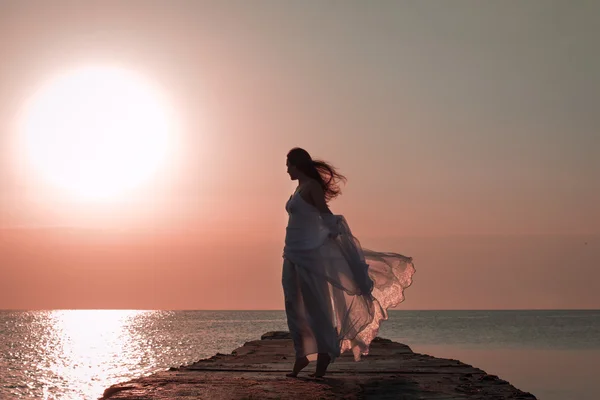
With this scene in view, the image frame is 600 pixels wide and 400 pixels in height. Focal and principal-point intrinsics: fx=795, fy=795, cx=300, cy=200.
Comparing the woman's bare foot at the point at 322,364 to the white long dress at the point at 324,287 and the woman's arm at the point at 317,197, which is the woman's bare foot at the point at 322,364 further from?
the woman's arm at the point at 317,197

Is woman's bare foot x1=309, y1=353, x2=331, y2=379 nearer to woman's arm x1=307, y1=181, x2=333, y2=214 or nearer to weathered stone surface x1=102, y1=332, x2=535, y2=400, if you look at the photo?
weathered stone surface x1=102, y1=332, x2=535, y2=400

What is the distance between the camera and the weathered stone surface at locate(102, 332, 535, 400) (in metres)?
6.81

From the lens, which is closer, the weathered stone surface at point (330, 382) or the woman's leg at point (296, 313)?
the weathered stone surface at point (330, 382)

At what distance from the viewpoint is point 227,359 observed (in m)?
11.0

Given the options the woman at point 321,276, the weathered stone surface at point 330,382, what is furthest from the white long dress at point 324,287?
the weathered stone surface at point 330,382

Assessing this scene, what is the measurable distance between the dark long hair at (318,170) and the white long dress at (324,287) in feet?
1.04

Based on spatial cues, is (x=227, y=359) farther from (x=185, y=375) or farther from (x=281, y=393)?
(x=281, y=393)

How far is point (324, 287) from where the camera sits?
8.82 meters

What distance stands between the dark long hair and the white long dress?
316 millimetres

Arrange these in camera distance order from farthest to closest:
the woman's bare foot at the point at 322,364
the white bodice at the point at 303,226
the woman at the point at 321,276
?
the white bodice at the point at 303,226 < the woman at the point at 321,276 < the woman's bare foot at the point at 322,364

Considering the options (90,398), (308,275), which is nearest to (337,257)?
(308,275)

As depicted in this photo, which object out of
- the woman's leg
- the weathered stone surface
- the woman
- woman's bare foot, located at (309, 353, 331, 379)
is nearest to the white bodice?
the woman

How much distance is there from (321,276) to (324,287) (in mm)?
131

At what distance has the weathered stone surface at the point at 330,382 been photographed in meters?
6.81
